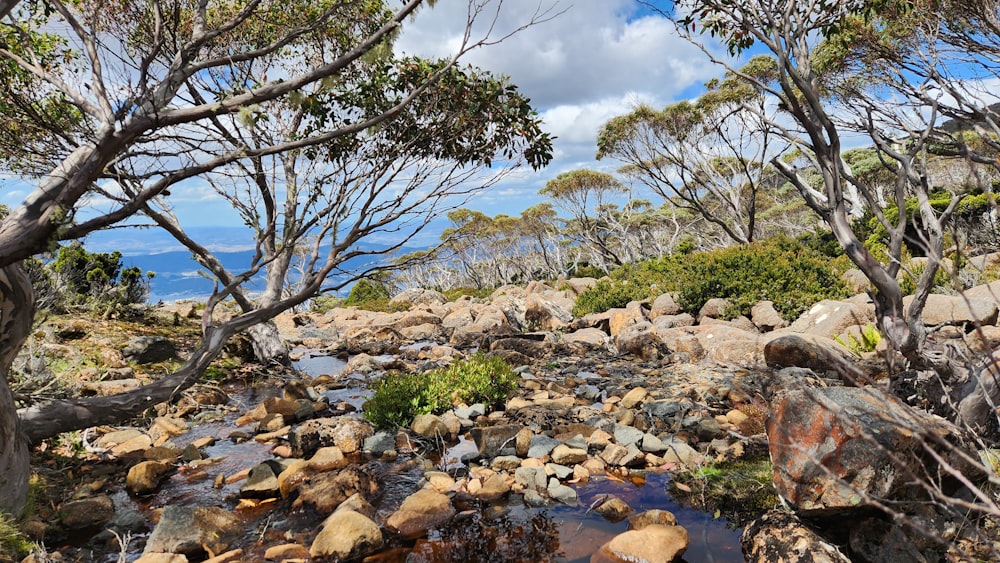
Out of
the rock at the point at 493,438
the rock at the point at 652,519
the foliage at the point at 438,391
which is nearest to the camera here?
the rock at the point at 652,519

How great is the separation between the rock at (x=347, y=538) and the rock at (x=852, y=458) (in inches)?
133

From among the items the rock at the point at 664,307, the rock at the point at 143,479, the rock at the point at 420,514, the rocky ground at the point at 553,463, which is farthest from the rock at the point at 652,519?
the rock at the point at 664,307

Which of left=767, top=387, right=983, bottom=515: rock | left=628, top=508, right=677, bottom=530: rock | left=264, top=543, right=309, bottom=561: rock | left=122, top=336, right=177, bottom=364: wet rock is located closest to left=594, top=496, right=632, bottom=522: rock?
left=628, top=508, right=677, bottom=530: rock

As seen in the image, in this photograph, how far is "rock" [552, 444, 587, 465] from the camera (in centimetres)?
640

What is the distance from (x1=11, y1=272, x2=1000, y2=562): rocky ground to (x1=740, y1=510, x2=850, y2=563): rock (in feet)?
0.05

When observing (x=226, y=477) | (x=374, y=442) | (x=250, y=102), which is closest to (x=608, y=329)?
(x=374, y=442)

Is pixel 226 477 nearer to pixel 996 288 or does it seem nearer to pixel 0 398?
pixel 0 398

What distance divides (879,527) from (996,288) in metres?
8.12

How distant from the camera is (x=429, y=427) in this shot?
7660mm

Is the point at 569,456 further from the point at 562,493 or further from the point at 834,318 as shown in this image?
the point at 834,318

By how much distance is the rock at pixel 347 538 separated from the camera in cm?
452

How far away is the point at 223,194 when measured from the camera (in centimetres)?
981

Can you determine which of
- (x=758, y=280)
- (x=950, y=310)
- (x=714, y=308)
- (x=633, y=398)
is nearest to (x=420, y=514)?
(x=633, y=398)

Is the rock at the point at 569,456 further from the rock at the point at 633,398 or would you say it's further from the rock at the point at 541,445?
the rock at the point at 633,398
